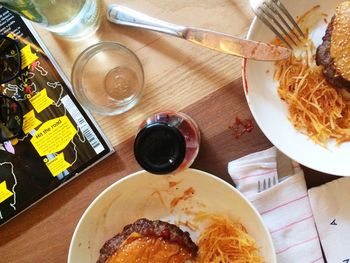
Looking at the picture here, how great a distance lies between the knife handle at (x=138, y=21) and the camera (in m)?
1.08

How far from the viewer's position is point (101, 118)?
Answer: 1.15m

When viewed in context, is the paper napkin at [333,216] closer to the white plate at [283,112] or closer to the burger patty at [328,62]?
the white plate at [283,112]

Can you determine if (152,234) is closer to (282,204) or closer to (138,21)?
(282,204)

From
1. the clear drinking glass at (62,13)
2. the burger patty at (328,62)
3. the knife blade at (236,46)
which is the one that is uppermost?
the clear drinking glass at (62,13)

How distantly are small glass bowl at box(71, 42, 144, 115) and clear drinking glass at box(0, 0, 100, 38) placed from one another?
0.05 m

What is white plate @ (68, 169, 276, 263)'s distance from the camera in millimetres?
1098

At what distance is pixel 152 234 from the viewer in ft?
3.54

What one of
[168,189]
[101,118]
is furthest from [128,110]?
[168,189]

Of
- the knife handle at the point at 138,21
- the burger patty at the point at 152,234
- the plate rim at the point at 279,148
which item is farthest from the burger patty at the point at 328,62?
the burger patty at the point at 152,234

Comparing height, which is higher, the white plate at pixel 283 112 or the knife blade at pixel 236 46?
the knife blade at pixel 236 46

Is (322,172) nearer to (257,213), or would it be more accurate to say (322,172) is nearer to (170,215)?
(257,213)

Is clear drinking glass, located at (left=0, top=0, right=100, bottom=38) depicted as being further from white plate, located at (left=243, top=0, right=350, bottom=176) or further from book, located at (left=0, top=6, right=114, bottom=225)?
white plate, located at (left=243, top=0, right=350, bottom=176)

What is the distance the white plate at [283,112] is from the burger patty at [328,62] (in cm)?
5

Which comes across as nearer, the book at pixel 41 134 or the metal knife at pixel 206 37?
the metal knife at pixel 206 37
